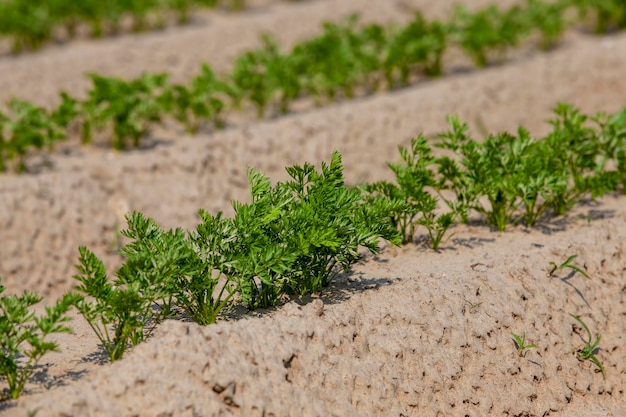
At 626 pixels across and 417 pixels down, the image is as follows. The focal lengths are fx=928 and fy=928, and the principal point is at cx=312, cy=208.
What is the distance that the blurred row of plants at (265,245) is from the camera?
423 centimetres

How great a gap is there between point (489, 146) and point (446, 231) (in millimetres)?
605

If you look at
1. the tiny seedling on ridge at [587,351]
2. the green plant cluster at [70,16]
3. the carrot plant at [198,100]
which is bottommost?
the tiny seedling on ridge at [587,351]

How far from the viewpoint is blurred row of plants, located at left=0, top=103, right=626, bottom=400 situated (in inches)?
166

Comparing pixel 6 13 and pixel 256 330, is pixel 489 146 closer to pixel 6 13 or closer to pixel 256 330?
pixel 256 330

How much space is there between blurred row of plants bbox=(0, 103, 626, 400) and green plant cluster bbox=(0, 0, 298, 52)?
5.72 metres

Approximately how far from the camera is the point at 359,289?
491cm

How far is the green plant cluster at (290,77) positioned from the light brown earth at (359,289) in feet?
0.80

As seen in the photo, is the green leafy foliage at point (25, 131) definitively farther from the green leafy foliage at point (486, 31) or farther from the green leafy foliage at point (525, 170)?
the green leafy foliage at point (486, 31)

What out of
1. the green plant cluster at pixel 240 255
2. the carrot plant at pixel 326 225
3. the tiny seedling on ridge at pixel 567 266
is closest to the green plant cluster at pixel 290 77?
the green plant cluster at pixel 240 255

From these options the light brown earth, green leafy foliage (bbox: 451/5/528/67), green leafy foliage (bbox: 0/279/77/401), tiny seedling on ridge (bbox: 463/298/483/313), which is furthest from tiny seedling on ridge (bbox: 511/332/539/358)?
green leafy foliage (bbox: 451/5/528/67)

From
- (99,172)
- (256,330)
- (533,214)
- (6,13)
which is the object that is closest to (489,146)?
(533,214)

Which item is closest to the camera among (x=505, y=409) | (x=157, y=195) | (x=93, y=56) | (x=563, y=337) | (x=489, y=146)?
(x=505, y=409)

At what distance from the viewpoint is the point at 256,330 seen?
4.37m

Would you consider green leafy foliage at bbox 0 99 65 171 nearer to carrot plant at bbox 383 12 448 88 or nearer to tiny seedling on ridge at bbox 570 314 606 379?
carrot plant at bbox 383 12 448 88
